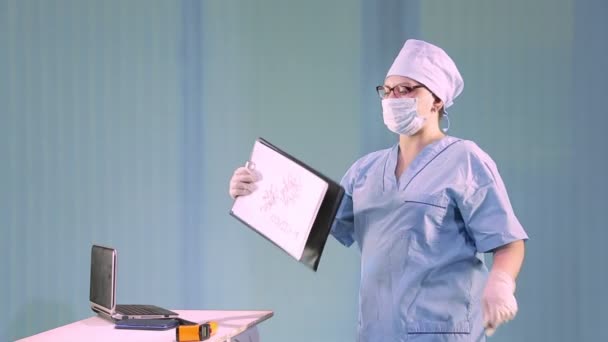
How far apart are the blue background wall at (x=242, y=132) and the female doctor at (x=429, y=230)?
103 cm

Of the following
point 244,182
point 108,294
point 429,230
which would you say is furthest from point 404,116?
point 108,294

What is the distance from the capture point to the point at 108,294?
2.15 metres

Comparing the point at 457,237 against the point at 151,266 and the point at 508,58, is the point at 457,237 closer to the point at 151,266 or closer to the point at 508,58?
the point at 508,58

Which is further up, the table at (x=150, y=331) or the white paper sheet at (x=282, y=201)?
the white paper sheet at (x=282, y=201)

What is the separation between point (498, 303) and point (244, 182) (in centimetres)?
73

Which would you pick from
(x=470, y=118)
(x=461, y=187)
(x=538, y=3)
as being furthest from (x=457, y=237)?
(x=538, y=3)

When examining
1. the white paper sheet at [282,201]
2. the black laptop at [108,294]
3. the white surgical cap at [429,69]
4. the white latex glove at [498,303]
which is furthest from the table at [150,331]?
the white surgical cap at [429,69]

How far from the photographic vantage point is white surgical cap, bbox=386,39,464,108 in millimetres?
1879

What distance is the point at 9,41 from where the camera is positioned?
3162 mm

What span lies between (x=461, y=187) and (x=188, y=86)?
1.60 meters

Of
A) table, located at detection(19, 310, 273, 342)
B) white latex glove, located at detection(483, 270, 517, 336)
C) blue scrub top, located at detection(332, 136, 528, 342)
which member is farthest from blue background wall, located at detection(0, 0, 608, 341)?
white latex glove, located at detection(483, 270, 517, 336)

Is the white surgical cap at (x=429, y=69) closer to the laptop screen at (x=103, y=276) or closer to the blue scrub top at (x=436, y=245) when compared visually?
Answer: the blue scrub top at (x=436, y=245)

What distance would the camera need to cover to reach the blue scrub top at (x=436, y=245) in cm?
173

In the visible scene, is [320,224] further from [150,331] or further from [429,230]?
[150,331]
